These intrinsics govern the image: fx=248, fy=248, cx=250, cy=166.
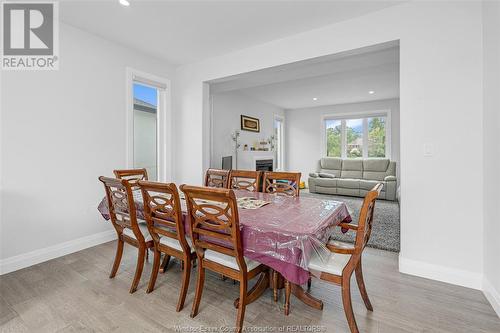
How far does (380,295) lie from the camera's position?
198cm

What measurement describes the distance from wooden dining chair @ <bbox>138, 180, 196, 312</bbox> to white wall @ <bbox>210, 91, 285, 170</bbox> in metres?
3.25

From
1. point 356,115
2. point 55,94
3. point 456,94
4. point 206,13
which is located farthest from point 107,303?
point 356,115

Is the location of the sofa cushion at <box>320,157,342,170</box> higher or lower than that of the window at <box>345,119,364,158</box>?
lower

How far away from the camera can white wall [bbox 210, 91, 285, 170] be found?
5.31 meters

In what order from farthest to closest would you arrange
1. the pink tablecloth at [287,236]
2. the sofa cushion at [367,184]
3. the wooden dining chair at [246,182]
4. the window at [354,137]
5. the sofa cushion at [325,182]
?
the window at [354,137]
the sofa cushion at [325,182]
the sofa cushion at [367,184]
the wooden dining chair at [246,182]
the pink tablecloth at [287,236]

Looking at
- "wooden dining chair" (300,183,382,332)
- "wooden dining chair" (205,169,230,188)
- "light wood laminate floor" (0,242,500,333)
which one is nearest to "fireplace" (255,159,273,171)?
"wooden dining chair" (205,169,230,188)

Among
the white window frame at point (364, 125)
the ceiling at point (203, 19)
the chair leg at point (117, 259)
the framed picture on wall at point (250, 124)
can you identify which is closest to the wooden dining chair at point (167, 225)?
the chair leg at point (117, 259)

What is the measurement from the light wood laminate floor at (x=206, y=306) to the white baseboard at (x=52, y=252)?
0.10 metres

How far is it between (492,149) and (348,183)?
14.2 ft

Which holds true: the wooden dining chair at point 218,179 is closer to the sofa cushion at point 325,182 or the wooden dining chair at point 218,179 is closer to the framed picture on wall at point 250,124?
the framed picture on wall at point 250,124

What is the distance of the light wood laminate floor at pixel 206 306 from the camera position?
164 centimetres

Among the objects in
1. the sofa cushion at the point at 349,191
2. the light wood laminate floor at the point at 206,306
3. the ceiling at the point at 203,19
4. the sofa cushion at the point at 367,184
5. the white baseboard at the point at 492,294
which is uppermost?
the ceiling at the point at 203,19

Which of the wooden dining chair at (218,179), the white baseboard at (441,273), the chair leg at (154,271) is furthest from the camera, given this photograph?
the wooden dining chair at (218,179)

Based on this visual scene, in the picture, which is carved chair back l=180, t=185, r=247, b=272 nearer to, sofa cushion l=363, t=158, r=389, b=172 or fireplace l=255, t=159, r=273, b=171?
fireplace l=255, t=159, r=273, b=171
